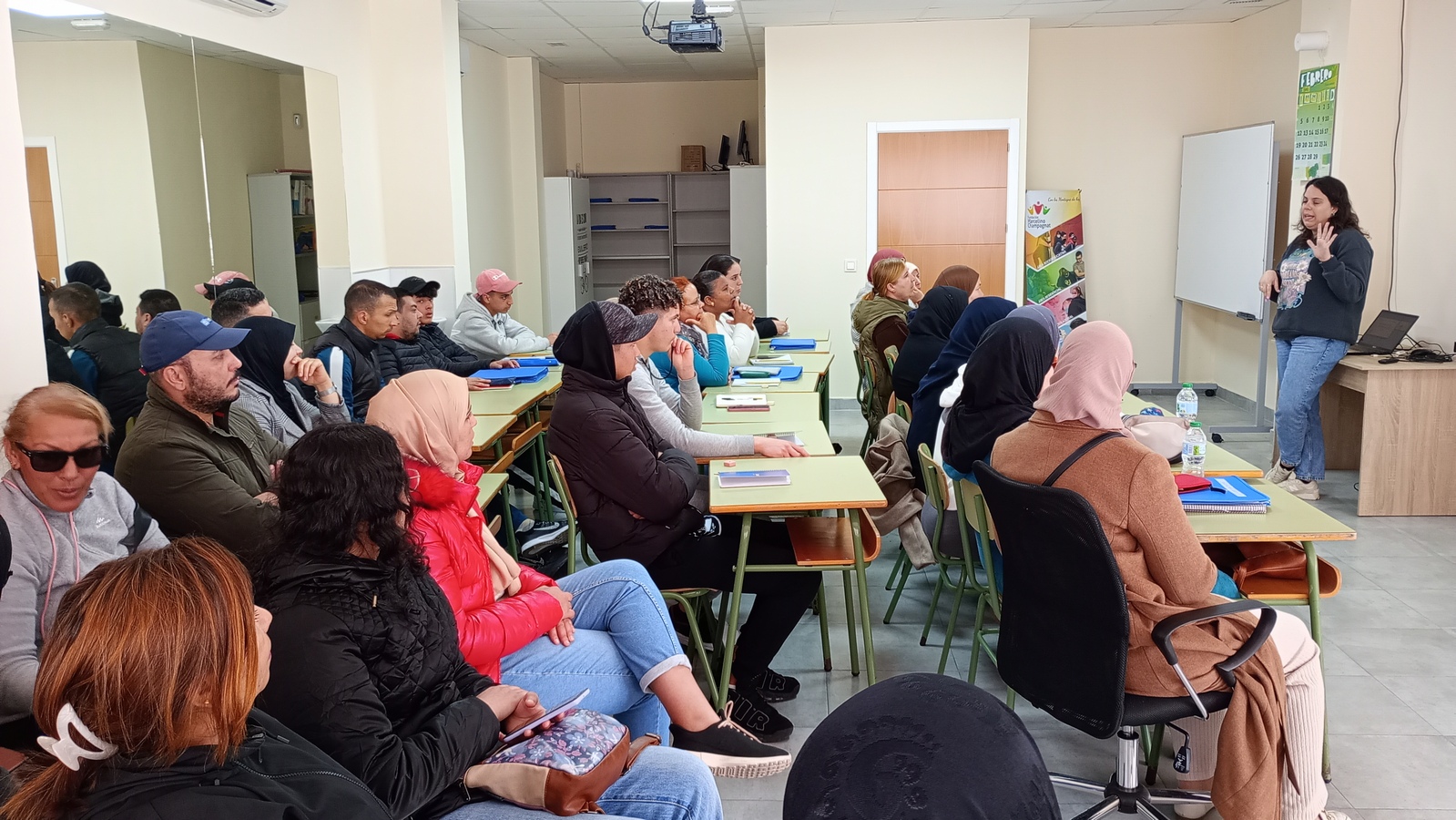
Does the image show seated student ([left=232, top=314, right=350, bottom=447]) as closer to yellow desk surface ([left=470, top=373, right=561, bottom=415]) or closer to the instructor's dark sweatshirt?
yellow desk surface ([left=470, top=373, right=561, bottom=415])

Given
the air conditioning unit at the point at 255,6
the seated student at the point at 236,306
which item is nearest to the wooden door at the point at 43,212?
the seated student at the point at 236,306

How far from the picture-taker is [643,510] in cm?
323

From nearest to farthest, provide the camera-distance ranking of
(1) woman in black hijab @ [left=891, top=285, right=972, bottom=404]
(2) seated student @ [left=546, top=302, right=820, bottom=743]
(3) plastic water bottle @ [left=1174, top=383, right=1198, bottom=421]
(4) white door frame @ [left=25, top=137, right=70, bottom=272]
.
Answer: (2) seated student @ [left=546, top=302, right=820, bottom=743] < (4) white door frame @ [left=25, top=137, right=70, bottom=272] < (3) plastic water bottle @ [left=1174, top=383, right=1198, bottom=421] < (1) woman in black hijab @ [left=891, top=285, right=972, bottom=404]

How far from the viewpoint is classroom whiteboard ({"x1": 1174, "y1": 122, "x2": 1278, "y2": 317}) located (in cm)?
738

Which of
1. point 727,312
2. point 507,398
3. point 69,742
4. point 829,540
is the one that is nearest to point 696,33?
point 727,312

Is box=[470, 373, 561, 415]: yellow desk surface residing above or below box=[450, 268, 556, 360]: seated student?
below

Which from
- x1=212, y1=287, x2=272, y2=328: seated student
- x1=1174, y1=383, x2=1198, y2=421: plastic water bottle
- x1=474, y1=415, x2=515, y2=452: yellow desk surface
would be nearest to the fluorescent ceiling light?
x1=212, y1=287, x2=272, y2=328: seated student

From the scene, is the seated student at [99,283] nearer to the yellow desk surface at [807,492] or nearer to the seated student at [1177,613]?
the yellow desk surface at [807,492]

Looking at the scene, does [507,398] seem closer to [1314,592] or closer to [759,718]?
[759,718]

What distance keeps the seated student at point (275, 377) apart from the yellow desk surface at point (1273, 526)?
2.91 meters

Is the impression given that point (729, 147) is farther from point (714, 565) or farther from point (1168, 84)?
point (714, 565)

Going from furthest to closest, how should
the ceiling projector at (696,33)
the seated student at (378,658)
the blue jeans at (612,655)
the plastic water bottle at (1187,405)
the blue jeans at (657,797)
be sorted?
the ceiling projector at (696,33) → the plastic water bottle at (1187,405) → the blue jeans at (612,655) → the blue jeans at (657,797) → the seated student at (378,658)

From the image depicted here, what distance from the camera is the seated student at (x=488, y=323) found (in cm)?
664

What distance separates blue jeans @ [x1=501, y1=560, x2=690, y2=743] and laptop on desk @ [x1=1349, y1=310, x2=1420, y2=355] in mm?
4935
